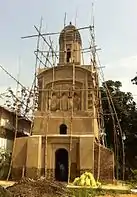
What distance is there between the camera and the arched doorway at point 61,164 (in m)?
23.5

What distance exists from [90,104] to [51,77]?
3.99 m

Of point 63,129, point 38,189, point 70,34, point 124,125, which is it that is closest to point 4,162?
point 63,129

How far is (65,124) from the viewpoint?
81.1 ft

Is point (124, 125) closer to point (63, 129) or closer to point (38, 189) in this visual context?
point (63, 129)

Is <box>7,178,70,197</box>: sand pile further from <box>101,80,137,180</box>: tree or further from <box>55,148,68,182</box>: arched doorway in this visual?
<box>101,80,137,180</box>: tree

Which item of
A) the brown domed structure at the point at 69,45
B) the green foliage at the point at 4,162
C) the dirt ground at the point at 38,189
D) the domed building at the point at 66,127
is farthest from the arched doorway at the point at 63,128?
the dirt ground at the point at 38,189

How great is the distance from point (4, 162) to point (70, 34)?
482 inches

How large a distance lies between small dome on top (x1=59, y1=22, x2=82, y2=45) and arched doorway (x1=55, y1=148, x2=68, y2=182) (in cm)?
1016

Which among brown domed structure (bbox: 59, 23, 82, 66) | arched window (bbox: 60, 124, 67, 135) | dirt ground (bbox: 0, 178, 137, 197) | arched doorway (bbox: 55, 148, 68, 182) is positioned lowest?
dirt ground (bbox: 0, 178, 137, 197)

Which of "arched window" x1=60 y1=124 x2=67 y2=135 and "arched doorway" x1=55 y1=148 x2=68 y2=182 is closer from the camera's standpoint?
"arched doorway" x1=55 y1=148 x2=68 y2=182

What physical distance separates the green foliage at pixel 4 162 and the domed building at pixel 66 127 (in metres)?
1.07

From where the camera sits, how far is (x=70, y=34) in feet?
93.9

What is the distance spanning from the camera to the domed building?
22.6 m

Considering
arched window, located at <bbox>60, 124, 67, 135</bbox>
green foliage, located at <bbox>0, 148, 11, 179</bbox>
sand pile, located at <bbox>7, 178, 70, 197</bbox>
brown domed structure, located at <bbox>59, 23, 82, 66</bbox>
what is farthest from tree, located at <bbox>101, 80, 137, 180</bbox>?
sand pile, located at <bbox>7, 178, 70, 197</bbox>
